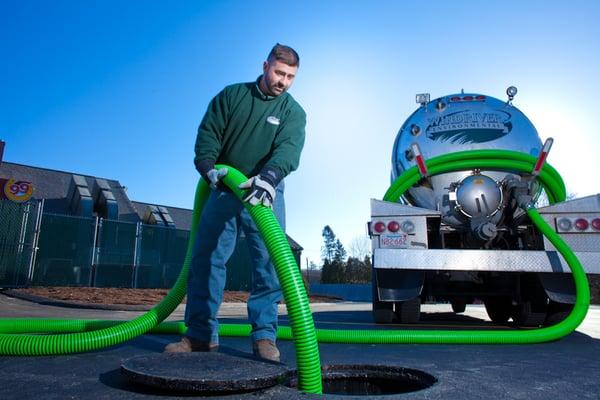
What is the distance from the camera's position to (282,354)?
97.0 inches

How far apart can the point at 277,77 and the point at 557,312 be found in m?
3.42

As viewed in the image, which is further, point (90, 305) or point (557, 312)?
point (90, 305)

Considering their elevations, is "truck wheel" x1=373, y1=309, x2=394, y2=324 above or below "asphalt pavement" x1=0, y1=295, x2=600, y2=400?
above

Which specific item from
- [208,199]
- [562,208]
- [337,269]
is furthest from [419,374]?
[337,269]

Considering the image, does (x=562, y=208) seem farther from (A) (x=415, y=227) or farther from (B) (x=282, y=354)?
(B) (x=282, y=354)

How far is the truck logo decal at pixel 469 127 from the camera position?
185 inches

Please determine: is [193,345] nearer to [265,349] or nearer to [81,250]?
[265,349]

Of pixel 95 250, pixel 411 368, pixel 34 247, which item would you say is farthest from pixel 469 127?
pixel 95 250

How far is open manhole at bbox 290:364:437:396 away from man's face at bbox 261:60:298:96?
1542mm

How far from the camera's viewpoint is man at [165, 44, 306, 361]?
2332 millimetres

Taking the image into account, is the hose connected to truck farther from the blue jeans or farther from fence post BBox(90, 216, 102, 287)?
fence post BBox(90, 216, 102, 287)

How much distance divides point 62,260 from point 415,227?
1289 cm

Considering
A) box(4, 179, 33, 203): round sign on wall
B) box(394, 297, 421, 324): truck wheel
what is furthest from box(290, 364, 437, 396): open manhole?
box(4, 179, 33, 203): round sign on wall

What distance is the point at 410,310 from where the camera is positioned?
427 cm
